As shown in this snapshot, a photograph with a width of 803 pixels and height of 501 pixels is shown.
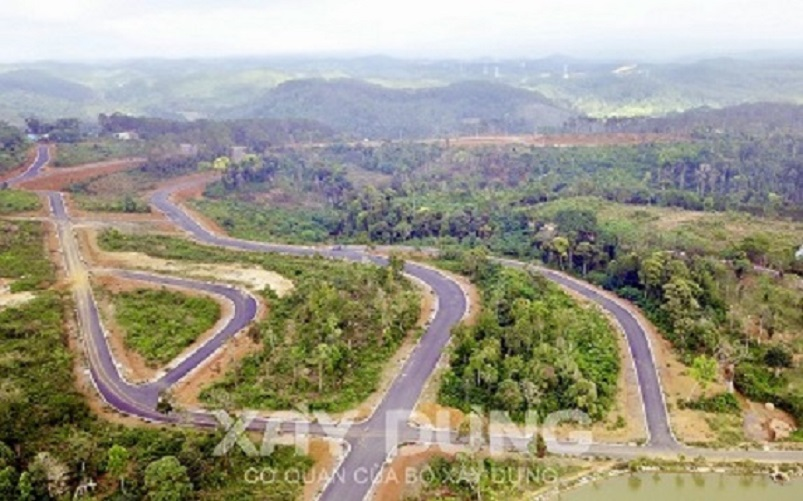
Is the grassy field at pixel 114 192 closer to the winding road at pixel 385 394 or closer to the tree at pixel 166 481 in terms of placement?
the winding road at pixel 385 394

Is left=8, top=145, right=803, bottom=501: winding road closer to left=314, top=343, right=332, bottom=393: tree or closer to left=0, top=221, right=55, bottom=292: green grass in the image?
left=0, top=221, right=55, bottom=292: green grass

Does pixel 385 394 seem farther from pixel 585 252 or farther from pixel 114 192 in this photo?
pixel 114 192

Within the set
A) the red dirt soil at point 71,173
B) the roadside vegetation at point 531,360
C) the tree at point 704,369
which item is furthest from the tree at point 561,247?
the red dirt soil at point 71,173

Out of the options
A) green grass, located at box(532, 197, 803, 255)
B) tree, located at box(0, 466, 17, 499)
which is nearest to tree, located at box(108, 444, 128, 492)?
tree, located at box(0, 466, 17, 499)

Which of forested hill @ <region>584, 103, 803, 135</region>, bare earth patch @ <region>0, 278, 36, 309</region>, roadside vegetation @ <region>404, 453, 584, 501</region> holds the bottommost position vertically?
roadside vegetation @ <region>404, 453, 584, 501</region>

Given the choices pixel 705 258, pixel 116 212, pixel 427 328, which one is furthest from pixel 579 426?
pixel 116 212

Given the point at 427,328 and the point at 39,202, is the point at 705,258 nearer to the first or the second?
the point at 427,328
